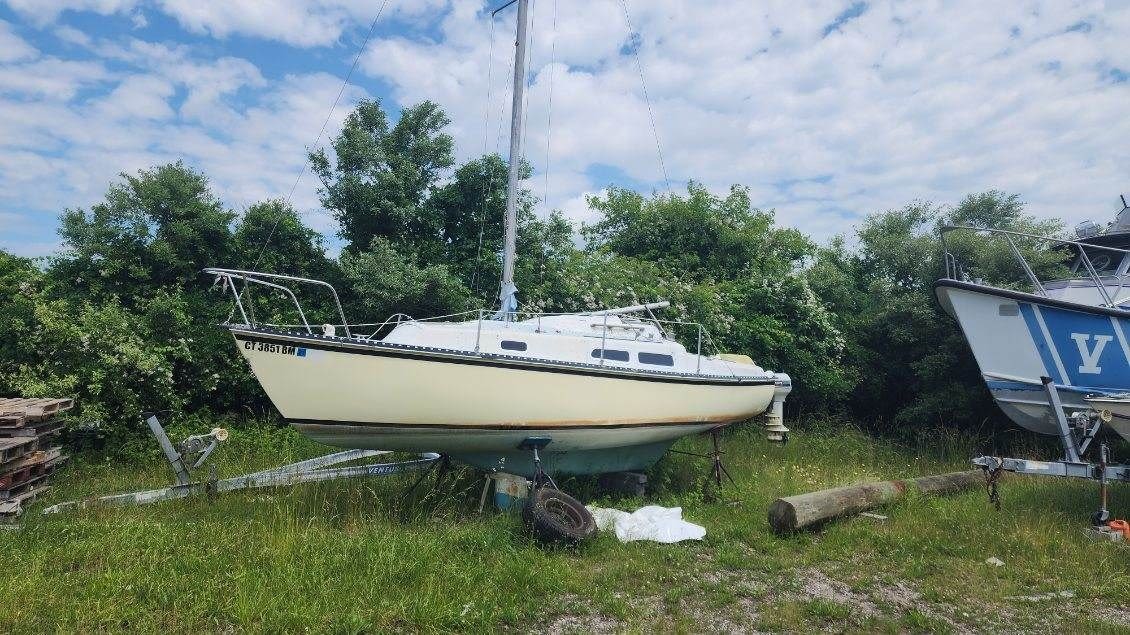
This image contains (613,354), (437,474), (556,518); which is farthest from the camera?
(613,354)

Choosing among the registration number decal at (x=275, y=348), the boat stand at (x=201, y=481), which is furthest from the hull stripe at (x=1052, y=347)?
the registration number decal at (x=275, y=348)

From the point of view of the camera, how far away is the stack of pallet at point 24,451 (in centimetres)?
662

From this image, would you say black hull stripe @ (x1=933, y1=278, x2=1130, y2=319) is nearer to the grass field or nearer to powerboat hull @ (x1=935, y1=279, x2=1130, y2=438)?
powerboat hull @ (x1=935, y1=279, x2=1130, y2=438)

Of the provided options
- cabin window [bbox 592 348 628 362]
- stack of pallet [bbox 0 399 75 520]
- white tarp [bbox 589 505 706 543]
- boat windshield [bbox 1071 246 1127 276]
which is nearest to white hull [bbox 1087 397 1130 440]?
white tarp [bbox 589 505 706 543]

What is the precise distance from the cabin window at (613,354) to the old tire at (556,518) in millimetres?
1764

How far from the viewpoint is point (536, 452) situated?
24.6 feet

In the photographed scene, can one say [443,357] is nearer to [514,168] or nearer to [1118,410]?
[514,168]

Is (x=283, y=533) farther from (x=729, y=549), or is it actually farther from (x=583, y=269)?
(x=583, y=269)

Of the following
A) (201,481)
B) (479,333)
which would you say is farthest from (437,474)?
(201,481)

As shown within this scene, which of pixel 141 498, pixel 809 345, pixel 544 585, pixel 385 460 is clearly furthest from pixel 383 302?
pixel 809 345

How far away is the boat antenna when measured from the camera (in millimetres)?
8906

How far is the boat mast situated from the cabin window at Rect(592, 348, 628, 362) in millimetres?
1371

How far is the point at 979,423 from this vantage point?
1327cm

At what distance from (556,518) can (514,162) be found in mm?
4922
